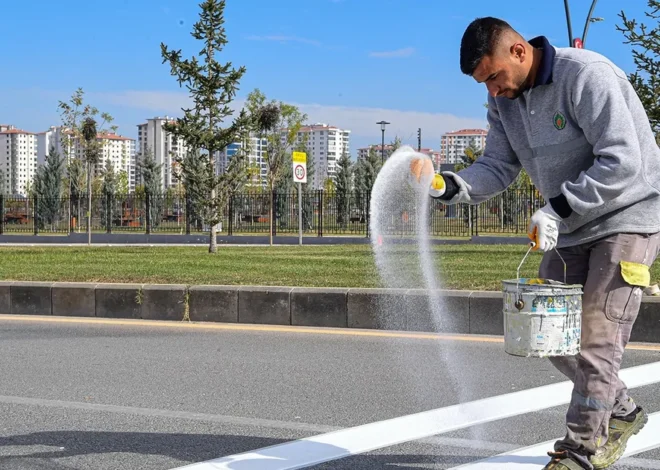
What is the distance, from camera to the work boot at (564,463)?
3.37 m

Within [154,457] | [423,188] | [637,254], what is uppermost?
[423,188]

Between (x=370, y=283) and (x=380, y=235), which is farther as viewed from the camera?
(x=370, y=283)

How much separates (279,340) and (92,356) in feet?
5.49

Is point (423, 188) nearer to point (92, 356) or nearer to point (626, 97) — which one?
point (626, 97)

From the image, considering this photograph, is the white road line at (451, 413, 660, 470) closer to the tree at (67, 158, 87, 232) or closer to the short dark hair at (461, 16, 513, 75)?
the short dark hair at (461, 16, 513, 75)

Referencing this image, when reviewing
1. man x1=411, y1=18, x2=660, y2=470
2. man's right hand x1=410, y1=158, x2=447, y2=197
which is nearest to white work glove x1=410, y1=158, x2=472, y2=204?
man's right hand x1=410, y1=158, x2=447, y2=197

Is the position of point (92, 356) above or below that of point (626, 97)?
below

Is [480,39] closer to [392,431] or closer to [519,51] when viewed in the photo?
[519,51]

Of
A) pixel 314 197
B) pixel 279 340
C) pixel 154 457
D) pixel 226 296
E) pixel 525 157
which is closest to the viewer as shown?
pixel 525 157

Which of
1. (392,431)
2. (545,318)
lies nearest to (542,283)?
(545,318)

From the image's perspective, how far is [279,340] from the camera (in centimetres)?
809

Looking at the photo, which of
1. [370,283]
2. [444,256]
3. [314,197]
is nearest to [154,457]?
[370,283]

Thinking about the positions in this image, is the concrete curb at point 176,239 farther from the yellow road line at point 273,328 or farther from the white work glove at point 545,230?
the white work glove at point 545,230

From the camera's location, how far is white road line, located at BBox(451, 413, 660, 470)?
4020 millimetres
